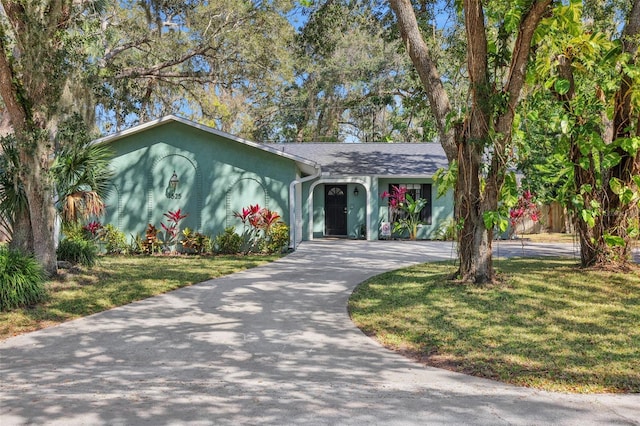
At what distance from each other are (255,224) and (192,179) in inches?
97.3

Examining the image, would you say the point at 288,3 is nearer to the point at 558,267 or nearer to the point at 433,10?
the point at 433,10

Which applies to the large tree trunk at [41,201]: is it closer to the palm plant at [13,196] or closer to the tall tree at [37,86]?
the tall tree at [37,86]

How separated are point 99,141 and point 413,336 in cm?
1169

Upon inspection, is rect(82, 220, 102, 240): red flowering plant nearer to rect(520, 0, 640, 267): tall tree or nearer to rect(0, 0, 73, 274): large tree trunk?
rect(0, 0, 73, 274): large tree trunk

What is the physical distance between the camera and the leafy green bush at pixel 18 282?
7191mm

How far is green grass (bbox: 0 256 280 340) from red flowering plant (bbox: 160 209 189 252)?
0.94m

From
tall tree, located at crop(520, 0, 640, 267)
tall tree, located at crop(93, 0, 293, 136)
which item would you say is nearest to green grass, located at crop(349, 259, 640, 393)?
Result: tall tree, located at crop(520, 0, 640, 267)

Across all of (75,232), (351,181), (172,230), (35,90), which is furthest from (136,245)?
(351,181)

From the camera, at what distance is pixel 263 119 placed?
104 ft

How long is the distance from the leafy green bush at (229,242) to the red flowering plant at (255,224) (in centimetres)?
26

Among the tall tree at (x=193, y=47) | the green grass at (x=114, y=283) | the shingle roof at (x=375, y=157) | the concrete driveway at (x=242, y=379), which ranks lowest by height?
the concrete driveway at (x=242, y=379)

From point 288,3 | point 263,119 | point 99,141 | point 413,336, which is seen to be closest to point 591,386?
point 413,336

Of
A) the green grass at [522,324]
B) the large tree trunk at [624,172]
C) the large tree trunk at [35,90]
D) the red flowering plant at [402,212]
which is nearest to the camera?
the green grass at [522,324]

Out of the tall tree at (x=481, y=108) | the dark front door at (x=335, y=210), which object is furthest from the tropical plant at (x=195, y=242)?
the tall tree at (x=481, y=108)
